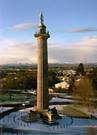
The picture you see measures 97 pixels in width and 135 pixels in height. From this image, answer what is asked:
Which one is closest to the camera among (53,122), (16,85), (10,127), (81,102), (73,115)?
(10,127)

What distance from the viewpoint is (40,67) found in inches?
871

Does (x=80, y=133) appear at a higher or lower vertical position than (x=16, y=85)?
lower

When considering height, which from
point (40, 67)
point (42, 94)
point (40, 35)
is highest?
point (40, 35)

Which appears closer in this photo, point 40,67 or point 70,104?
point 40,67

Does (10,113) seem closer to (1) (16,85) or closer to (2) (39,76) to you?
(2) (39,76)

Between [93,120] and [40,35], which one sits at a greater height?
[40,35]

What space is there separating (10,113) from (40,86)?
2.71 metres

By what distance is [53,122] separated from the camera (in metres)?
19.6

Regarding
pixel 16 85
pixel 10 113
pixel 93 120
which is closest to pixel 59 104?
pixel 10 113

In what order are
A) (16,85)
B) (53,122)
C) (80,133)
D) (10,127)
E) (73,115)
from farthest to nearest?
1. (16,85)
2. (73,115)
3. (53,122)
4. (10,127)
5. (80,133)

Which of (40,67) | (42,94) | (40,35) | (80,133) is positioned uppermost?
(40,35)

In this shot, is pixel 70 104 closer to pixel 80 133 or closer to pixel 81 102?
pixel 81 102

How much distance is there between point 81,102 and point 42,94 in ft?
19.0

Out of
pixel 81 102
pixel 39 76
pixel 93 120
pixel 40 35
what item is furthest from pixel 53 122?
pixel 81 102
